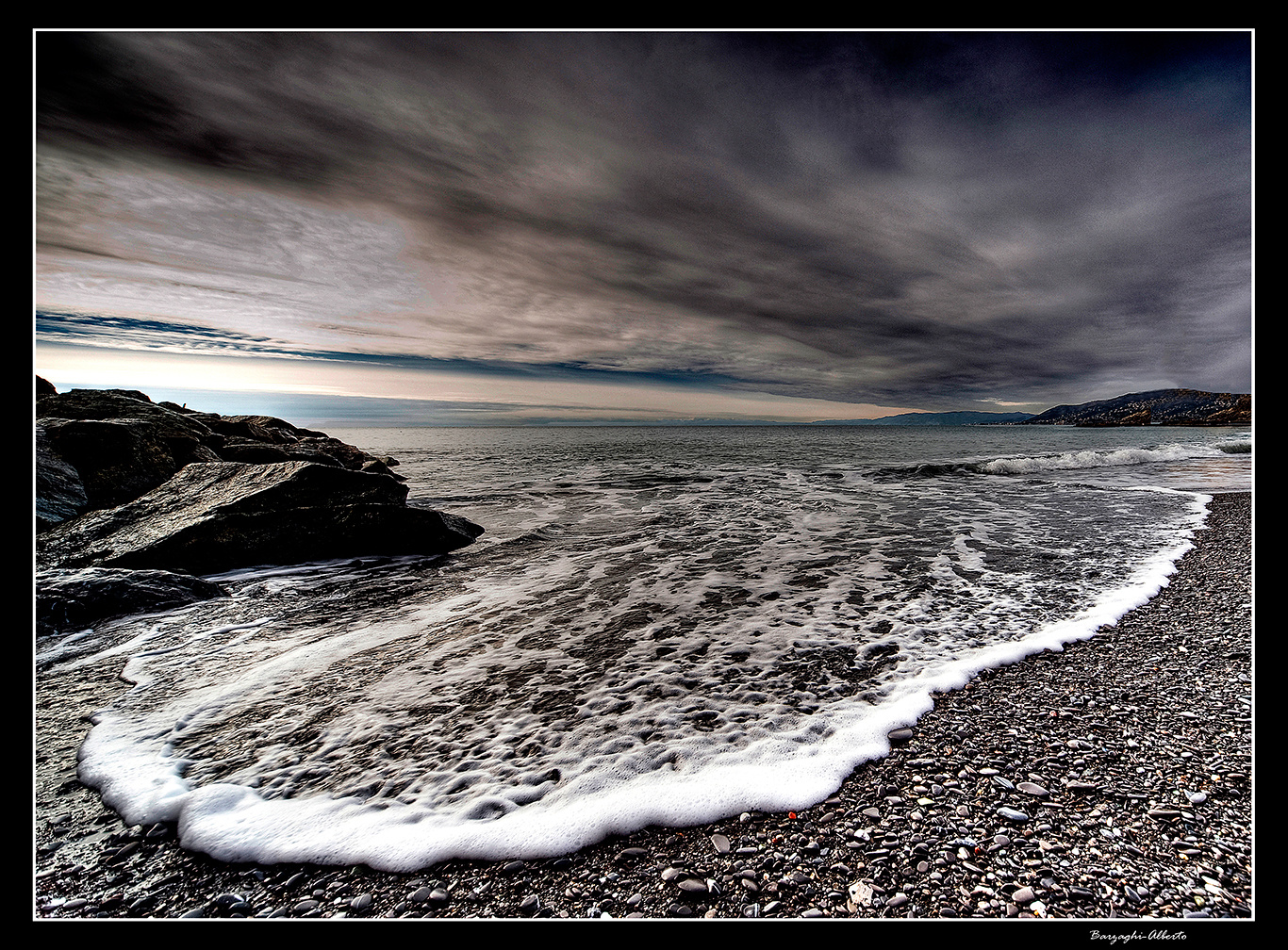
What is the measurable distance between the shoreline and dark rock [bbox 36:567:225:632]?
2.92 metres

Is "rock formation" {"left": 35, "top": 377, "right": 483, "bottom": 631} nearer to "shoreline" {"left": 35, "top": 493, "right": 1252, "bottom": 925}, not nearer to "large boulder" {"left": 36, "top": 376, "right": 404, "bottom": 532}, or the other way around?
"large boulder" {"left": 36, "top": 376, "right": 404, "bottom": 532}

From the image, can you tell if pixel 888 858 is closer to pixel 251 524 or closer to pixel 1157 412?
pixel 251 524

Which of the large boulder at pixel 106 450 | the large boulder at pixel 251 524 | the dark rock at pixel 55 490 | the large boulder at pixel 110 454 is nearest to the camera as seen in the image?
the large boulder at pixel 251 524

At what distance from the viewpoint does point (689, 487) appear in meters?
18.0

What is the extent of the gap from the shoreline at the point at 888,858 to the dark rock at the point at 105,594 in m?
2.92

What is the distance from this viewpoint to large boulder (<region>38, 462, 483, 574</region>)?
6559mm

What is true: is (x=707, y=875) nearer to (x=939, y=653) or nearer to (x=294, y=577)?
(x=939, y=653)

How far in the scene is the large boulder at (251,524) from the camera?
21.5ft

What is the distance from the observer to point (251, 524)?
7.18 meters

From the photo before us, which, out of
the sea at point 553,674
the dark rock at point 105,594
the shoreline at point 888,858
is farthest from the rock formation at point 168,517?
the shoreline at point 888,858

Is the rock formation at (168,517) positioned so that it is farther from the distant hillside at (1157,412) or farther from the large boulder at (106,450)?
the distant hillside at (1157,412)

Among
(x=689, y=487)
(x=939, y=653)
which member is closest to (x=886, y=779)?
(x=939, y=653)

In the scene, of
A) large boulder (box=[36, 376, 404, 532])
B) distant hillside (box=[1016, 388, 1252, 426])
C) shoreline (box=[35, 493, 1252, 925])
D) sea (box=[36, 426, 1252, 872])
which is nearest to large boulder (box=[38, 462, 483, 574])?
sea (box=[36, 426, 1252, 872])
